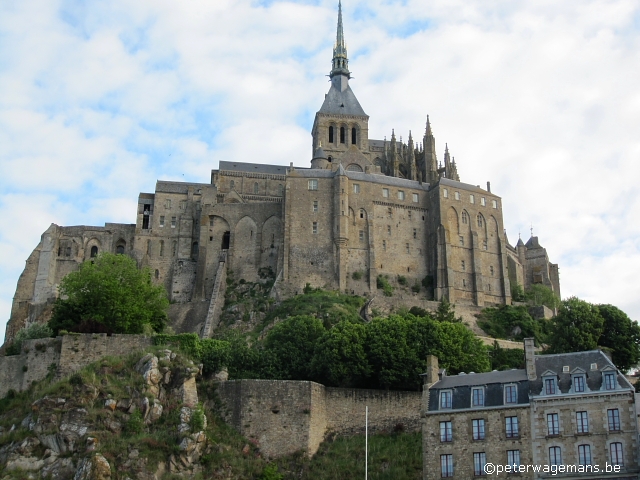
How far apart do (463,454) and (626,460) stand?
23.9 ft

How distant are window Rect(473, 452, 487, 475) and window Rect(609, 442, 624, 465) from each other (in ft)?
18.4

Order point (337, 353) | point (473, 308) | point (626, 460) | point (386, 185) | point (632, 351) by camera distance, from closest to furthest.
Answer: point (626, 460)
point (337, 353)
point (632, 351)
point (473, 308)
point (386, 185)

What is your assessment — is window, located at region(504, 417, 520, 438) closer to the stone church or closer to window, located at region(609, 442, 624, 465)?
window, located at region(609, 442, 624, 465)

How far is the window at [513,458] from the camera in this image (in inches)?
1580

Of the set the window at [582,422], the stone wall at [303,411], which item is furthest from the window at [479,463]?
the stone wall at [303,411]

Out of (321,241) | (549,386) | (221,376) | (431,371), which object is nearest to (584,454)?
(549,386)

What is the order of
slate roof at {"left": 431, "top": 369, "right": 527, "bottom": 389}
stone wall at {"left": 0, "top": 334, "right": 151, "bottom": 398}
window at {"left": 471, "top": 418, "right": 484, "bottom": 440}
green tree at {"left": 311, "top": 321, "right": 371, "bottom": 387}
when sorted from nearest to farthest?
window at {"left": 471, "top": 418, "right": 484, "bottom": 440}, slate roof at {"left": 431, "top": 369, "right": 527, "bottom": 389}, stone wall at {"left": 0, "top": 334, "right": 151, "bottom": 398}, green tree at {"left": 311, "top": 321, "right": 371, "bottom": 387}

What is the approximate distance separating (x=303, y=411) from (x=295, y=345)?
32.5 ft

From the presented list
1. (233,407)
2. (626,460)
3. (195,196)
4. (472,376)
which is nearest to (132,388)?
(233,407)

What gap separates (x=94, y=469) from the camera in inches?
1682

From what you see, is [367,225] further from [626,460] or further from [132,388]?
[626,460]

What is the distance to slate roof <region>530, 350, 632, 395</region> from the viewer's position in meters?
40.0

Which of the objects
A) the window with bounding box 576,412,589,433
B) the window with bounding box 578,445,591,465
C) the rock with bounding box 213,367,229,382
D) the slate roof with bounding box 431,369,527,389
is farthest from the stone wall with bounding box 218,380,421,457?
the window with bounding box 578,445,591,465

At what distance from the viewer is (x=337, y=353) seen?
54125 millimetres
